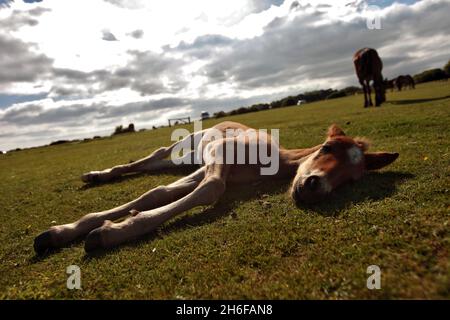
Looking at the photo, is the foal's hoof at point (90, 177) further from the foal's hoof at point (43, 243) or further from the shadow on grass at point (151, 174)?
the foal's hoof at point (43, 243)

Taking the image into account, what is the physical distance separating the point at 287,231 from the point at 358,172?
1711 millimetres

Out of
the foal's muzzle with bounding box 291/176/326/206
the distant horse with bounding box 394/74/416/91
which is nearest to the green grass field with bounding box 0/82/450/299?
the foal's muzzle with bounding box 291/176/326/206

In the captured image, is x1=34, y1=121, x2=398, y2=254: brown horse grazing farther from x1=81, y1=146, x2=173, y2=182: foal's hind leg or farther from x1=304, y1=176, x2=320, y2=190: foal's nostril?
x1=81, y1=146, x2=173, y2=182: foal's hind leg

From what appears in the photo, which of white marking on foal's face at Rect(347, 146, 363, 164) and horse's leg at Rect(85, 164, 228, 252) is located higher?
white marking on foal's face at Rect(347, 146, 363, 164)

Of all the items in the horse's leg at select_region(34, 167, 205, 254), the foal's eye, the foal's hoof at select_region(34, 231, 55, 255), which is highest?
the foal's eye

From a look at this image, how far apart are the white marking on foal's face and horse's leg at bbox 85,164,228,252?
1.86 m

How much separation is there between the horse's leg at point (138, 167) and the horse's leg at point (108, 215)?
Answer: 3.32 m

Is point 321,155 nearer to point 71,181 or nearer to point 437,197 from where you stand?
point 437,197

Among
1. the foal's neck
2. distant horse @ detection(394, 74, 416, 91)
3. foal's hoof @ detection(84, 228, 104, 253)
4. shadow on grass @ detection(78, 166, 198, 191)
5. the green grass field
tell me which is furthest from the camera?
distant horse @ detection(394, 74, 416, 91)

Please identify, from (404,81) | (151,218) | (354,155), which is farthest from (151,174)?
(404,81)

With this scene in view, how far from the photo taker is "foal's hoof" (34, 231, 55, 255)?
161 inches

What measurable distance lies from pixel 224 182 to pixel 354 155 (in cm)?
192

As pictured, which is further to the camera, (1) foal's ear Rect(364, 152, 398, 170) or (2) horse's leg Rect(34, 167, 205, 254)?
(1) foal's ear Rect(364, 152, 398, 170)

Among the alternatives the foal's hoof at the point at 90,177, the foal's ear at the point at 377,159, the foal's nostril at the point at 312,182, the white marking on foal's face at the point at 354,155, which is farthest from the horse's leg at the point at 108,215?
the foal's hoof at the point at 90,177
